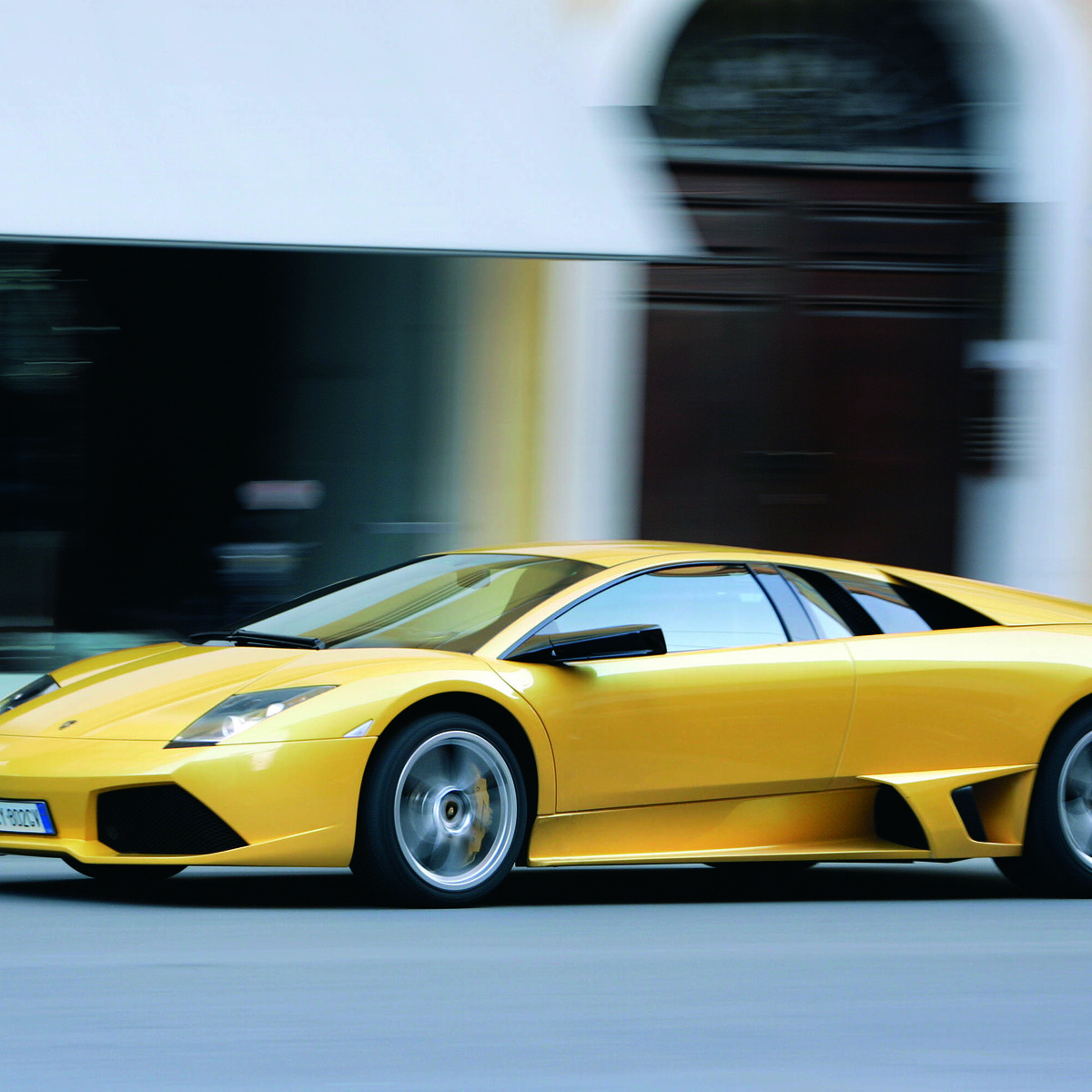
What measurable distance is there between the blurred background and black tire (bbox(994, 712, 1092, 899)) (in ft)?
13.0

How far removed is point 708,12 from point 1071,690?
6.41 metres

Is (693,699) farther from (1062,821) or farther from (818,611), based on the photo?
(1062,821)

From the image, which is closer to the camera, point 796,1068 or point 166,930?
point 796,1068

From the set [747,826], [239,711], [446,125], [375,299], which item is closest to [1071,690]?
[747,826]

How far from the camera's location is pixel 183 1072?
3.89 meters

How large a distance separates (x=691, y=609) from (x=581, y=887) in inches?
40.0

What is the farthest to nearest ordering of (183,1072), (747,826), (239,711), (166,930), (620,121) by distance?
(620,121) < (747,826) < (239,711) < (166,930) < (183,1072)

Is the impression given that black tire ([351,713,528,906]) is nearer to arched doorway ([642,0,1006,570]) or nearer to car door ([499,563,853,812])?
car door ([499,563,853,812])

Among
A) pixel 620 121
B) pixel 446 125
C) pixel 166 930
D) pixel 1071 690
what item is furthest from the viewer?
pixel 620 121

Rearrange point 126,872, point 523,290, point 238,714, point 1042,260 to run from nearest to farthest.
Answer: point 238,714
point 126,872
point 523,290
point 1042,260

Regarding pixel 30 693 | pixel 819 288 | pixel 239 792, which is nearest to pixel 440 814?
pixel 239 792

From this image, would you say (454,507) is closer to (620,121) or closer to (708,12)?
(620,121)

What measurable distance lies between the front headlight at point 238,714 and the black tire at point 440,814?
287 mm

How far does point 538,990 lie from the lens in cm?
477
